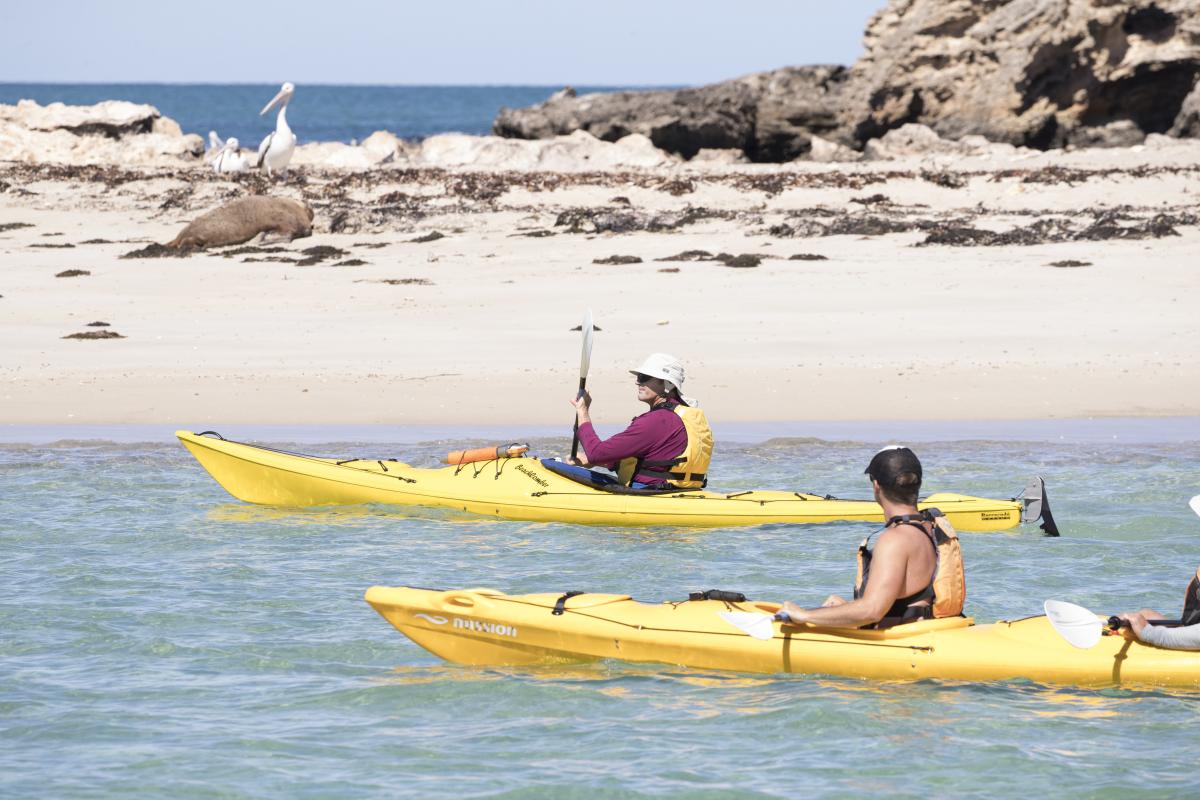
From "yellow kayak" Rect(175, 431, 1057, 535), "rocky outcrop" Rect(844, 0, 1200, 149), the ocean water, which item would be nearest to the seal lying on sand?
"yellow kayak" Rect(175, 431, 1057, 535)

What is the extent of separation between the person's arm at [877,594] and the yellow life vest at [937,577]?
0.07 m

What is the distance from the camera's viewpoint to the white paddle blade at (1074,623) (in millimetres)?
5320

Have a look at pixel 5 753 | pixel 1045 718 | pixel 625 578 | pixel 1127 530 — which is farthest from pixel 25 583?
pixel 1127 530

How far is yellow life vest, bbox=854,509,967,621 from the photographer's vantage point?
5348 millimetres

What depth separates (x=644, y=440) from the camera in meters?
8.21

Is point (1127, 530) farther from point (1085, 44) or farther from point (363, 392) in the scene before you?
point (1085, 44)

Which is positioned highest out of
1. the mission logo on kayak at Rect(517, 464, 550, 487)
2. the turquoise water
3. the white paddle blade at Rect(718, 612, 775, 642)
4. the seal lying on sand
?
the seal lying on sand

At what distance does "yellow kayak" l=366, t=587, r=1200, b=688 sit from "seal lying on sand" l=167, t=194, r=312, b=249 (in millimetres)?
13378

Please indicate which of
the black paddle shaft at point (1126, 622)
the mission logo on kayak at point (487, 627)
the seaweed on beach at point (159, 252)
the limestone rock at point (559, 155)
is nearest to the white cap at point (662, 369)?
the mission logo on kayak at point (487, 627)

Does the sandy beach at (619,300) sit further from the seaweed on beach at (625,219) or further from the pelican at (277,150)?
the pelican at (277,150)

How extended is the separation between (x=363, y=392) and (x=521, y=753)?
6.83 m

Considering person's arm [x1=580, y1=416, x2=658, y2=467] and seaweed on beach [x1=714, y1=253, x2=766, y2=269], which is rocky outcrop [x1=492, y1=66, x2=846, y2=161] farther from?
person's arm [x1=580, y1=416, x2=658, y2=467]

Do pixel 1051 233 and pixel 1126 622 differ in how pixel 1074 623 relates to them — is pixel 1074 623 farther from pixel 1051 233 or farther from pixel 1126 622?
pixel 1051 233

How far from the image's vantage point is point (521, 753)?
5.22 m
